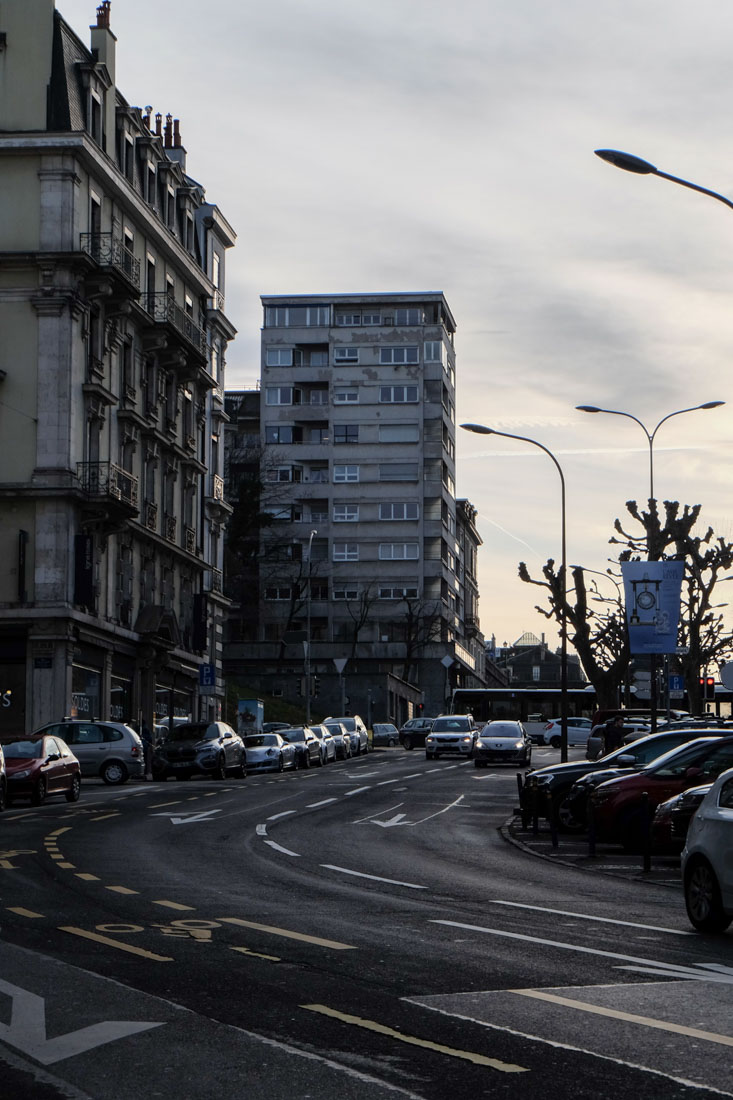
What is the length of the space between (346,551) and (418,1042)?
111 m

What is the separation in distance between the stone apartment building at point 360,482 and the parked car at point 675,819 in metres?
90.7

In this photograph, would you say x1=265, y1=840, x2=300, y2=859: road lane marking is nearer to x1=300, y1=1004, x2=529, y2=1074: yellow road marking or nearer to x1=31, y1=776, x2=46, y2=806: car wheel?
x1=31, y1=776, x2=46, y2=806: car wheel

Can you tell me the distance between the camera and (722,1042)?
8094 mm

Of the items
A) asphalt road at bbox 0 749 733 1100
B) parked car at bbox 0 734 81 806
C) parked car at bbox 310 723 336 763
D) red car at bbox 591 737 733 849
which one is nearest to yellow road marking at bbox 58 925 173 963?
asphalt road at bbox 0 749 733 1100

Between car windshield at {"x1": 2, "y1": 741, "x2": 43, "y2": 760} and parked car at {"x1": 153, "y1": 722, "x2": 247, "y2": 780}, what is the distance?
1289 centimetres

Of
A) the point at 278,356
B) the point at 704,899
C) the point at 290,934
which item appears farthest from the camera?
the point at 278,356

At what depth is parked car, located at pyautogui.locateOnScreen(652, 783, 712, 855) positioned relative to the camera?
19.6 meters

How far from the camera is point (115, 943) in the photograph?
Answer: 12.1 m

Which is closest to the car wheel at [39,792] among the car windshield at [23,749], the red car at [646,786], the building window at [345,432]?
the car windshield at [23,749]

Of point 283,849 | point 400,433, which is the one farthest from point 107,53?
point 400,433

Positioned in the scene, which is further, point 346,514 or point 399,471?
point 346,514

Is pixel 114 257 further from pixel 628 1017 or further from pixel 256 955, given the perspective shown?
pixel 628 1017

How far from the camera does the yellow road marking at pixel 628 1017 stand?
824 cm

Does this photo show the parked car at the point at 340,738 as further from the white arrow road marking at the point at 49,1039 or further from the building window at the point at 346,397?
the white arrow road marking at the point at 49,1039
